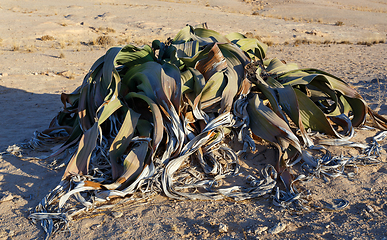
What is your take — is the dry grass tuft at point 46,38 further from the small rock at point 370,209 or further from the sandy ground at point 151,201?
the small rock at point 370,209

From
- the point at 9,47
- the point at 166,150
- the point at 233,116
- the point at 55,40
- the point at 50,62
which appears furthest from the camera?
the point at 55,40

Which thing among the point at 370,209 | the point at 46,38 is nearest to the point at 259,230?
the point at 370,209

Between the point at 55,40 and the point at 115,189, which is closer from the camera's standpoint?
the point at 115,189

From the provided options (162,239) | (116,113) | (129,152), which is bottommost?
(162,239)

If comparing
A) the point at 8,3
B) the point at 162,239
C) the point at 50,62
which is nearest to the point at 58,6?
the point at 8,3

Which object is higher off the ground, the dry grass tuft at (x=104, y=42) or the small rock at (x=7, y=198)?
the dry grass tuft at (x=104, y=42)

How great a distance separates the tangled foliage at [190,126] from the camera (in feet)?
8.05

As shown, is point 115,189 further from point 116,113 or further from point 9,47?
point 9,47

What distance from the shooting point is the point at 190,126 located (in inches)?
110

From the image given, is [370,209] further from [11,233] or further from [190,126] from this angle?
[11,233]

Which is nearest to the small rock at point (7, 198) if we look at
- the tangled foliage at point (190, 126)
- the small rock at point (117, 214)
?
the tangled foliage at point (190, 126)

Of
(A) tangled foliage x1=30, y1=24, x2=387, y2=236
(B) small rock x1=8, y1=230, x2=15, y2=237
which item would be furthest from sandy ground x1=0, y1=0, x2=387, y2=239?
(A) tangled foliage x1=30, y1=24, x2=387, y2=236

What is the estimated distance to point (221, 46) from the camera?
3.08 m

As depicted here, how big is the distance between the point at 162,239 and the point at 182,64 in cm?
172
